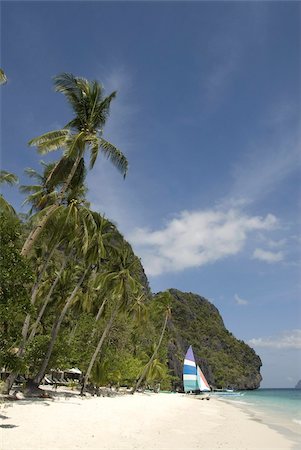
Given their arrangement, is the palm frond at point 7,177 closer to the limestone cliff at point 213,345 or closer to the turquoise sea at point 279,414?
the turquoise sea at point 279,414

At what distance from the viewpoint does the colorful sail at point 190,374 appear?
194 ft

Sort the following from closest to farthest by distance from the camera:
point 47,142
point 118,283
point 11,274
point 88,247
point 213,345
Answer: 1. point 11,274
2. point 47,142
3. point 88,247
4. point 118,283
5. point 213,345

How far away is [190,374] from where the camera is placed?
2377 inches

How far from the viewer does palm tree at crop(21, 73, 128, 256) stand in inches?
755

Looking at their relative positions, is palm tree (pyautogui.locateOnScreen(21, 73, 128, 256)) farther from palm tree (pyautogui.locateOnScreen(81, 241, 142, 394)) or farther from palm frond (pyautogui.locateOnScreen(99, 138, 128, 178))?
palm tree (pyautogui.locateOnScreen(81, 241, 142, 394))

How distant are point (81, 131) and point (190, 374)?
1951 inches

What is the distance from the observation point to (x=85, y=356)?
3381 centimetres

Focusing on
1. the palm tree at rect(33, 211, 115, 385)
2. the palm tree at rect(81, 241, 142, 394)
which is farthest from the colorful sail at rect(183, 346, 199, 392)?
the palm tree at rect(33, 211, 115, 385)

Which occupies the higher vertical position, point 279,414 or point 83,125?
point 83,125

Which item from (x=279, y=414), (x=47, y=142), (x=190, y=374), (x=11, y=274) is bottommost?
(x=11, y=274)

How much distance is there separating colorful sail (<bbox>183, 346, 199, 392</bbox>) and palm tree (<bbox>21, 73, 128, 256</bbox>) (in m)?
45.4

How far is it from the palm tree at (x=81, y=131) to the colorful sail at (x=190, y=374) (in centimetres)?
4540

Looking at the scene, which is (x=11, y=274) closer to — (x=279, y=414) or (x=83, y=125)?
(x=83, y=125)

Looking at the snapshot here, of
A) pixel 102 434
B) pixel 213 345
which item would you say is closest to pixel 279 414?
pixel 102 434
